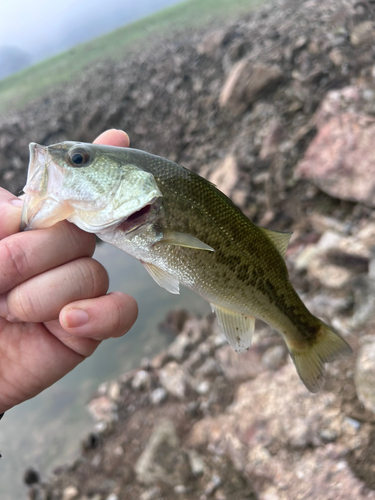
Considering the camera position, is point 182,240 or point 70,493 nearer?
point 182,240

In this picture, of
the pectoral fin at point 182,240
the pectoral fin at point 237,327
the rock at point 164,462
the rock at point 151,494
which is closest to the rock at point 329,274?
the pectoral fin at point 237,327

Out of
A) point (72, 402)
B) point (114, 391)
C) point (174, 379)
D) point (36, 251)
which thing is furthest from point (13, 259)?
point (72, 402)

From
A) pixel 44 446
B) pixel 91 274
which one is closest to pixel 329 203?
pixel 91 274

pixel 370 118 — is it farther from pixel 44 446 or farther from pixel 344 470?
pixel 44 446

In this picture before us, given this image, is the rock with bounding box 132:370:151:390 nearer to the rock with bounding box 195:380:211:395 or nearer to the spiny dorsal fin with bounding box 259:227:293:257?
the rock with bounding box 195:380:211:395

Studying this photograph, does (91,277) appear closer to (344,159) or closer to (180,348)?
(180,348)

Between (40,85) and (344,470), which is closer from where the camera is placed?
(344,470)
